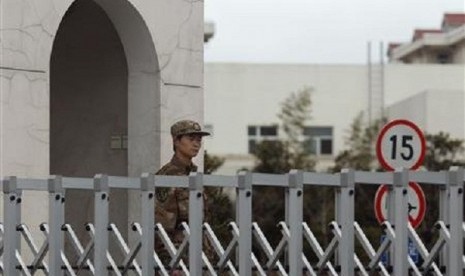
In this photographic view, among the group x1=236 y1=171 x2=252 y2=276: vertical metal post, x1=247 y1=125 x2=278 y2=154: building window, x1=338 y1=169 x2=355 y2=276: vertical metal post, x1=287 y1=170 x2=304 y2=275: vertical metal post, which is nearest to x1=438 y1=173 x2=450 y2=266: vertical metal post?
x1=338 y1=169 x2=355 y2=276: vertical metal post

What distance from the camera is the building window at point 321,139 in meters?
52.1

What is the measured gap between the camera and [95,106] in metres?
12.8

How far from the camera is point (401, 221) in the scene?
23.9 ft

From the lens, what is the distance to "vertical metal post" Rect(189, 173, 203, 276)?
7832 mm

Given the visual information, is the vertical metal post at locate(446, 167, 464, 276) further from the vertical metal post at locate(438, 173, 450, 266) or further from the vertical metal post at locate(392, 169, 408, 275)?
the vertical metal post at locate(392, 169, 408, 275)

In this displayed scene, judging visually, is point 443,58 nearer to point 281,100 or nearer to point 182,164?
point 281,100

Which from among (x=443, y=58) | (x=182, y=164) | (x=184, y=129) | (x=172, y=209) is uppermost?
(x=443, y=58)

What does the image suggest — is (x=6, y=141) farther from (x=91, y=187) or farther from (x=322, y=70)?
(x=322, y=70)

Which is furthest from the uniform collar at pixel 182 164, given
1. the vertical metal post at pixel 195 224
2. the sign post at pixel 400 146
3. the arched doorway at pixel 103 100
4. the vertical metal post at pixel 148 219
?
the sign post at pixel 400 146

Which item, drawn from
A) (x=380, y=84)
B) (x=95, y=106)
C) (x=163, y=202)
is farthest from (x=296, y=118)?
(x=163, y=202)

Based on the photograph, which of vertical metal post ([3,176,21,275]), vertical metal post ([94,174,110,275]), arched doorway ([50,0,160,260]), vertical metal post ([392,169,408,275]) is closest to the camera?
vertical metal post ([392,169,408,275])

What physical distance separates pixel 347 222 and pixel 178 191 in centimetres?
212

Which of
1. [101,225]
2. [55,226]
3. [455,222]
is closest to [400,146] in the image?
[55,226]

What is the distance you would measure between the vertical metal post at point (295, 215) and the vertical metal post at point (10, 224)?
6.87ft
